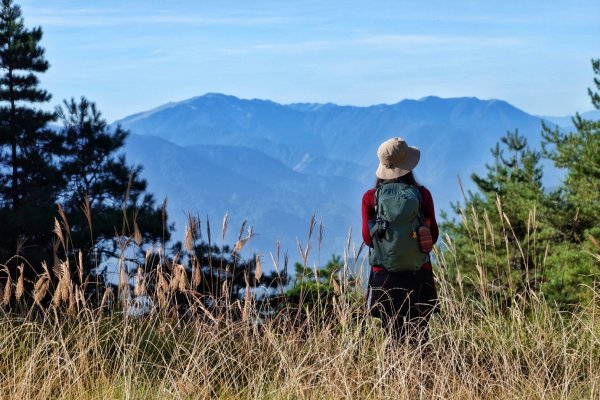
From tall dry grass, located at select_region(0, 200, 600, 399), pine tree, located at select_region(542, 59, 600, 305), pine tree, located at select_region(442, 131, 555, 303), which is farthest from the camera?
pine tree, located at select_region(442, 131, 555, 303)

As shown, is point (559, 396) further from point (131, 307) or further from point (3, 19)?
point (3, 19)

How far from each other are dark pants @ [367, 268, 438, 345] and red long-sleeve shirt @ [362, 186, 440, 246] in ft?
0.68

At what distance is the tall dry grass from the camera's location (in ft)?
11.8

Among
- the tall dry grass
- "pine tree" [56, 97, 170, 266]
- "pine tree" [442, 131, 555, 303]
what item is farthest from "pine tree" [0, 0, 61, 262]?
the tall dry grass

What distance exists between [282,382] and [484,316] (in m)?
1.23

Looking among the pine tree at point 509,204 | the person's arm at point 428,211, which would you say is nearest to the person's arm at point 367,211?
the person's arm at point 428,211

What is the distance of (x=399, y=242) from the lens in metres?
4.19

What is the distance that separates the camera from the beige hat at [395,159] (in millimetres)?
4285

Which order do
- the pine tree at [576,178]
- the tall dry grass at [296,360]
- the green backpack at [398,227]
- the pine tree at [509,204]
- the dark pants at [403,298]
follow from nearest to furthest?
the tall dry grass at [296,360] < the green backpack at [398,227] < the dark pants at [403,298] < the pine tree at [576,178] < the pine tree at [509,204]

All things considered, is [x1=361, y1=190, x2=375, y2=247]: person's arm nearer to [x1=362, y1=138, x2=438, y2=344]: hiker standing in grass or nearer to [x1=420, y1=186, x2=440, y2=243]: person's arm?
[x1=362, y1=138, x2=438, y2=344]: hiker standing in grass

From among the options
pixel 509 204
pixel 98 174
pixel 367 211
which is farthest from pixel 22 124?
pixel 367 211

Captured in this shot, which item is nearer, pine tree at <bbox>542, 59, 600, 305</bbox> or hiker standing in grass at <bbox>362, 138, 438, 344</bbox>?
hiker standing in grass at <bbox>362, 138, 438, 344</bbox>

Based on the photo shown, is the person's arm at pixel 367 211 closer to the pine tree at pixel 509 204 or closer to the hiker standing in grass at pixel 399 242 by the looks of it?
the hiker standing in grass at pixel 399 242

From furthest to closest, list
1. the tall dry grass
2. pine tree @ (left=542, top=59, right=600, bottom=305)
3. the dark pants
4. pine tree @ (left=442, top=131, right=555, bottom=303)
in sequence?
pine tree @ (left=442, top=131, right=555, bottom=303) < pine tree @ (left=542, top=59, right=600, bottom=305) < the dark pants < the tall dry grass
